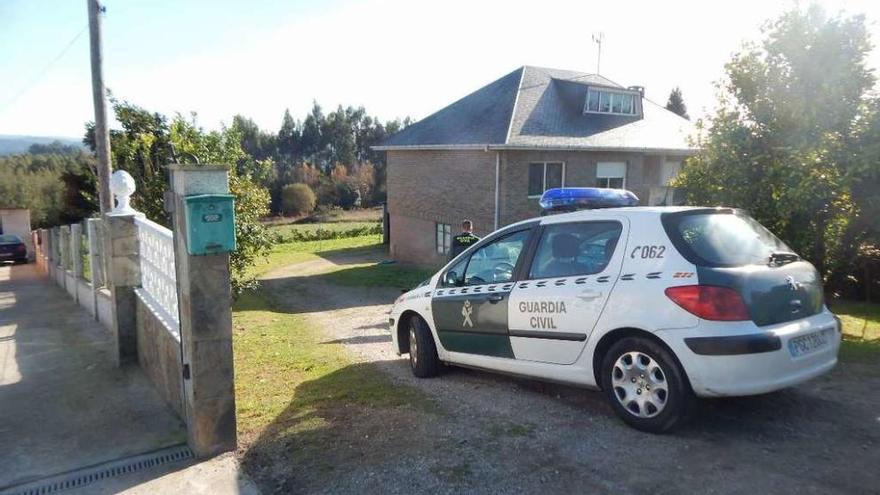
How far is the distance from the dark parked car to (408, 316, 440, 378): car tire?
97.9ft

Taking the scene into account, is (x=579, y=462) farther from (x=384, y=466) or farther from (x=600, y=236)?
(x=600, y=236)

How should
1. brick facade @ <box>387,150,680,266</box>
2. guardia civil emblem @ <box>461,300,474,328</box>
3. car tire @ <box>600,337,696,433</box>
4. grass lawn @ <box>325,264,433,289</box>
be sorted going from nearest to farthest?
car tire @ <box>600,337,696,433</box>, guardia civil emblem @ <box>461,300,474,328</box>, grass lawn @ <box>325,264,433,289</box>, brick facade @ <box>387,150,680,266</box>

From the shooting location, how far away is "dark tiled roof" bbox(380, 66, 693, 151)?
65.2 feet

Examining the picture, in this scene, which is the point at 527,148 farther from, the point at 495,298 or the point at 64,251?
the point at 495,298

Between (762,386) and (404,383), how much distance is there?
3.22 m

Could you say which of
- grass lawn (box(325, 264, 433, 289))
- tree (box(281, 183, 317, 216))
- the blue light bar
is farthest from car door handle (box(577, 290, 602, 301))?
tree (box(281, 183, 317, 216))

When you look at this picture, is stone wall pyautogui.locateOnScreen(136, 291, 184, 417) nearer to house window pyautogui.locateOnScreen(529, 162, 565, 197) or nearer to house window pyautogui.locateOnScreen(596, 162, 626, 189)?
house window pyautogui.locateOnScreen(529, 162, 565, 197)

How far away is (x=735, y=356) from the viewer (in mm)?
3785

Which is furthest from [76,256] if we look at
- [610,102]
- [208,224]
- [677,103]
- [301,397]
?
[677,103]

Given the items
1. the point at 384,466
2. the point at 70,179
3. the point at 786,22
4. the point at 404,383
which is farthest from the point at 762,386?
the point at 70,179

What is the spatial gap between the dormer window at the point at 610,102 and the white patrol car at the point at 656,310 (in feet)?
62.4

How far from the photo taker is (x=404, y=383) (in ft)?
19.5

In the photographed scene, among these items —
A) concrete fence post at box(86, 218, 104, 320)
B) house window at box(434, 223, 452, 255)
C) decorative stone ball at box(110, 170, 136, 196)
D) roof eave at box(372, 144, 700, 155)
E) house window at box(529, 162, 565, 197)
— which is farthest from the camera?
house window at box(434, 223, 452, 255)

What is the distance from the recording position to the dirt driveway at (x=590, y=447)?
357 centimetres
